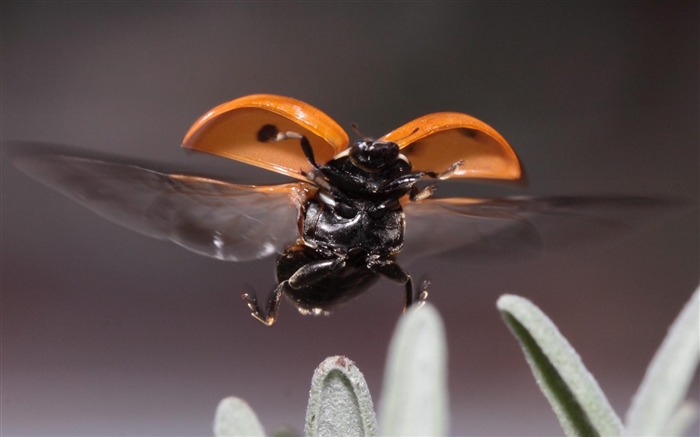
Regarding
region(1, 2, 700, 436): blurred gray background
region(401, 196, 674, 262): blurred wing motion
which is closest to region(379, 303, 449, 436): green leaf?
region(401, 196, 674, 262): blurred wing motion

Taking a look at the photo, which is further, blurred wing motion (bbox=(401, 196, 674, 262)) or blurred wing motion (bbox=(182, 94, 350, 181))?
blurred wing motion (bbox=(401, 196, 674, 262))

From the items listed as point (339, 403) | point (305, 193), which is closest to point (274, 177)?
point (305, 193)

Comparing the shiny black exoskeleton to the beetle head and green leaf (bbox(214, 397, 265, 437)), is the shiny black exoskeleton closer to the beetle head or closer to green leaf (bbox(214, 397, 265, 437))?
the beetle head

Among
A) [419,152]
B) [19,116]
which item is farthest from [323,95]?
[419,152]

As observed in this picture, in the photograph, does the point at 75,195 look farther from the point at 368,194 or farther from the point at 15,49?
the point at 15,49

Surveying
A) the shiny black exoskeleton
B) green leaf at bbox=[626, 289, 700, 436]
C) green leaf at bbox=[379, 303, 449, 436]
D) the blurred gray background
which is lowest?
green leaf at bbox=[379, 303, 449, 436]
